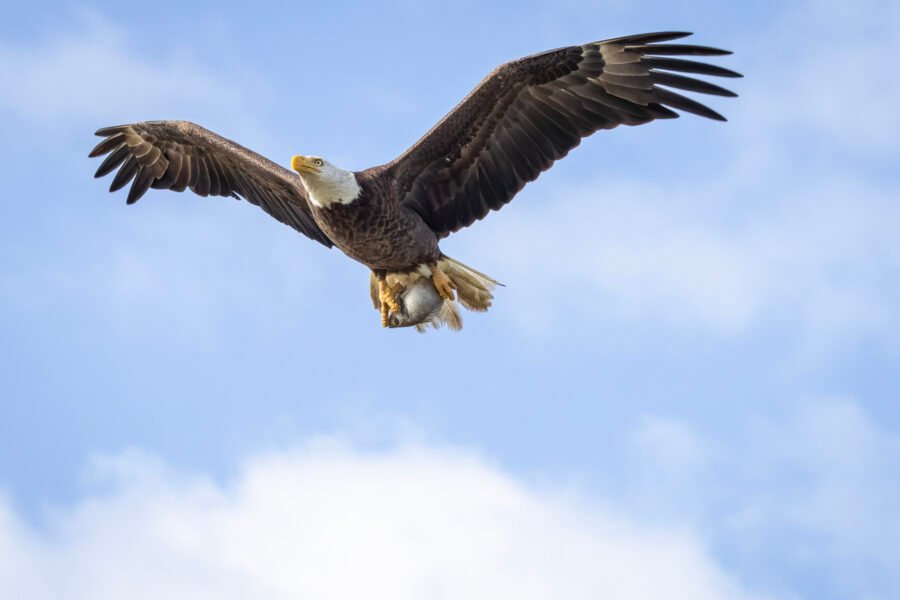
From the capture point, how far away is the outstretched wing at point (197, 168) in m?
12.1

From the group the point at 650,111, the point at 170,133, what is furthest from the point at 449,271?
the point at 170,133

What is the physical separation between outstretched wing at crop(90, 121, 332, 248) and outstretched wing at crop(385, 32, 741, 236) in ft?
3.43

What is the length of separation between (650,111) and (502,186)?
4.29 ft

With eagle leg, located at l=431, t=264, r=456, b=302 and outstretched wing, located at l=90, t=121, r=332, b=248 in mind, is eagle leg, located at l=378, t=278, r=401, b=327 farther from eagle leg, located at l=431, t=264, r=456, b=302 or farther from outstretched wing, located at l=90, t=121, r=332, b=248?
outstretched wing, located at l=90, t=121, r=332, b=248

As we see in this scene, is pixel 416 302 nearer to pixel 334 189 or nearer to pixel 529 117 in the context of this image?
pixel 334 189

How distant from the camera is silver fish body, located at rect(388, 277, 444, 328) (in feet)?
38.5

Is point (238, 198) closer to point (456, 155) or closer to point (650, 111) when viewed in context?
point (456, 155)

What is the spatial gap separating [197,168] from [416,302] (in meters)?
2.44

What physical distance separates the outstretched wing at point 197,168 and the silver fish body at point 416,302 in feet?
2.75

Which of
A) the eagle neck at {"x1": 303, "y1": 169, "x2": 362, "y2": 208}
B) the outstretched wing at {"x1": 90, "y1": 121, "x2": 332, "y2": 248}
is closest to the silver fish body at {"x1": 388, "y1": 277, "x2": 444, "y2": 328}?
the outstretched wing at {"x1": 90, "y1": 121, "x2": 332, "y2": 248}

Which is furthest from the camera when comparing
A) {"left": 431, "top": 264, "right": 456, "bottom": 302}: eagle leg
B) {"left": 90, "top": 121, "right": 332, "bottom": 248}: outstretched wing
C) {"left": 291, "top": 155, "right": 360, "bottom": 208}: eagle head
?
{"left": 90, "top": 121, "right": 332, "bottom": 248}: outstretched wing

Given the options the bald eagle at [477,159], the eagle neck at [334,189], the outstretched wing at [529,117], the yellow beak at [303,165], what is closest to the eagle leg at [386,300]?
the bald eagle at [477,159]

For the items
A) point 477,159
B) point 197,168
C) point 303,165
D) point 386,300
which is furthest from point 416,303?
point 197,168

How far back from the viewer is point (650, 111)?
11.0m
